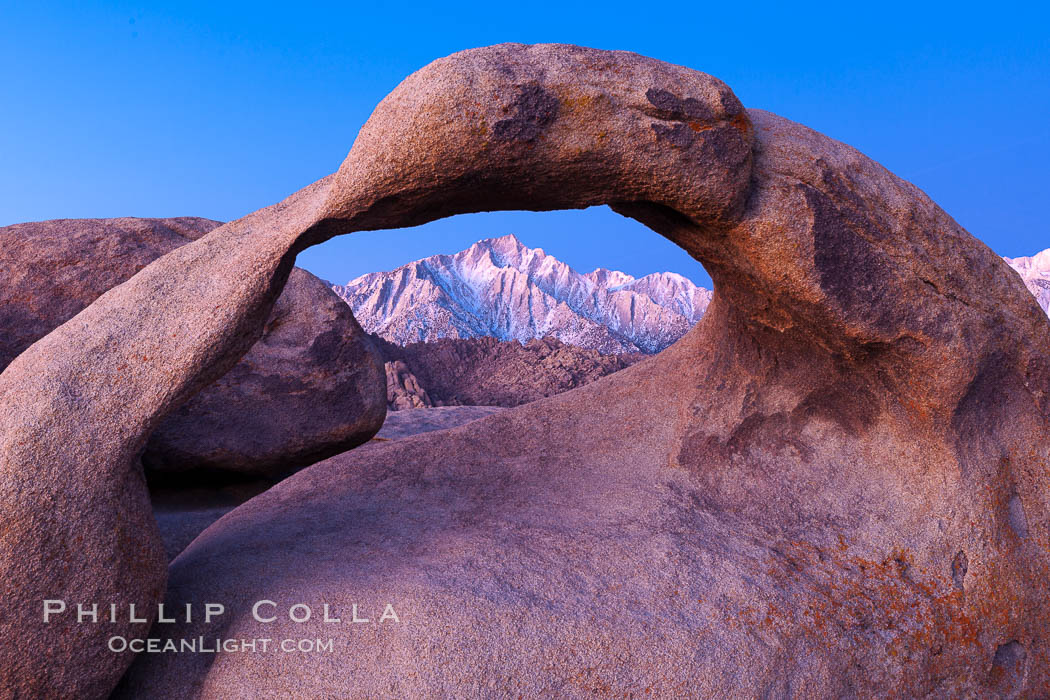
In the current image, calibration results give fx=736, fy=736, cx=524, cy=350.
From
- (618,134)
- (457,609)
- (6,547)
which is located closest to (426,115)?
(618,134)

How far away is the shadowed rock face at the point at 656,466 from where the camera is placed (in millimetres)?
2463

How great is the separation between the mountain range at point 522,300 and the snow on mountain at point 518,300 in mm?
36

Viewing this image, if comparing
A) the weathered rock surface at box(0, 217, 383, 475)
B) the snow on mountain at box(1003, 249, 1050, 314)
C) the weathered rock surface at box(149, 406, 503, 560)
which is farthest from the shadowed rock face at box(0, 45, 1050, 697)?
the snow on mountain at box(1003, 249, 1050, 314)

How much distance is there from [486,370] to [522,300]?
1030 centimetres

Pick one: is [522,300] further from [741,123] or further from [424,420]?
[741,123]

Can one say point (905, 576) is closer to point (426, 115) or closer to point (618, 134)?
point (618, 134)

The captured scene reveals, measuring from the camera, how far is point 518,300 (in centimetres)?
2583

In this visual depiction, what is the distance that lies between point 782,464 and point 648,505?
0.74 metres

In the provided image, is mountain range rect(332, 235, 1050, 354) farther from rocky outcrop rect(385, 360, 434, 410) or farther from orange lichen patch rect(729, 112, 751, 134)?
orange lichen patch rect(729, 112, 751, 134)

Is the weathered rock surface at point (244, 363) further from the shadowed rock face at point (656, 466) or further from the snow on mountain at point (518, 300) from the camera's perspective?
the snow on mountain at point (518, 300)

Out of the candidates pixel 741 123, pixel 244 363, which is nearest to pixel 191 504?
pixel 244 363

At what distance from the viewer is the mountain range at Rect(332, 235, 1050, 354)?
23031 millimetres

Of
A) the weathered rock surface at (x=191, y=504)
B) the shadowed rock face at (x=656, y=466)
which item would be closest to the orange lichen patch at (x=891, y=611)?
the shadowed rock face at (x=656, y=466)

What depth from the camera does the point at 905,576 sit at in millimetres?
3066
